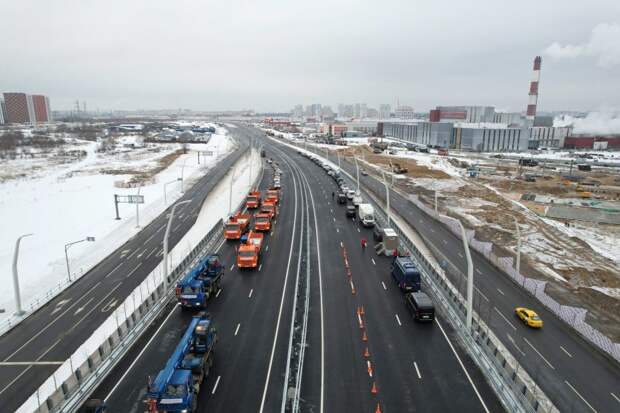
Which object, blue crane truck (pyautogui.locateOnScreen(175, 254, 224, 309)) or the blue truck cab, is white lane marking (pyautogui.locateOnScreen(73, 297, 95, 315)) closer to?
blue crane truck (pyautogui.locateOnScreen(175, 254, 224, 309))

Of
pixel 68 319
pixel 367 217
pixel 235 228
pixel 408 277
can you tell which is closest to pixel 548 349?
pixel 408 277

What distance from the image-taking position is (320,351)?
2402 centimetres

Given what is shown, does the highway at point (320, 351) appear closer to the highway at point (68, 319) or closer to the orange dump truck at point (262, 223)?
the highway at point (68, 319)

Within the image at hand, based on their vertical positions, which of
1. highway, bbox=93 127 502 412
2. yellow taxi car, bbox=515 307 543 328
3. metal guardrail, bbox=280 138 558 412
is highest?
metal guardrail, bbox=280 138 558 412

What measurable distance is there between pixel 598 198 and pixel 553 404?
8834cm

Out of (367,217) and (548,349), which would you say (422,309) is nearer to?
(548,349)

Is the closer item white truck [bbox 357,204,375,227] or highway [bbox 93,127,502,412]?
highway [bbox 93,127,502,412]

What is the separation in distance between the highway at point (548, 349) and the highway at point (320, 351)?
16.1ft

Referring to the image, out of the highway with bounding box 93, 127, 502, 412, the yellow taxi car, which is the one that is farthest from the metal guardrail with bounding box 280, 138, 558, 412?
the yellow taxi car

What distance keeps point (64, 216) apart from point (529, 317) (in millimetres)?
69192

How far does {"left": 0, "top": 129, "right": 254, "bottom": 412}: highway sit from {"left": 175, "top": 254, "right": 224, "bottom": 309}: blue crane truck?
750 cm

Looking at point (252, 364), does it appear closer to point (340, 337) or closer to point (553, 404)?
point (340, 337)

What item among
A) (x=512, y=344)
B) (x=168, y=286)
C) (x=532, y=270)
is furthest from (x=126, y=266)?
(x=532, y=270)

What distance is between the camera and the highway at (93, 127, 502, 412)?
19.8 metres
